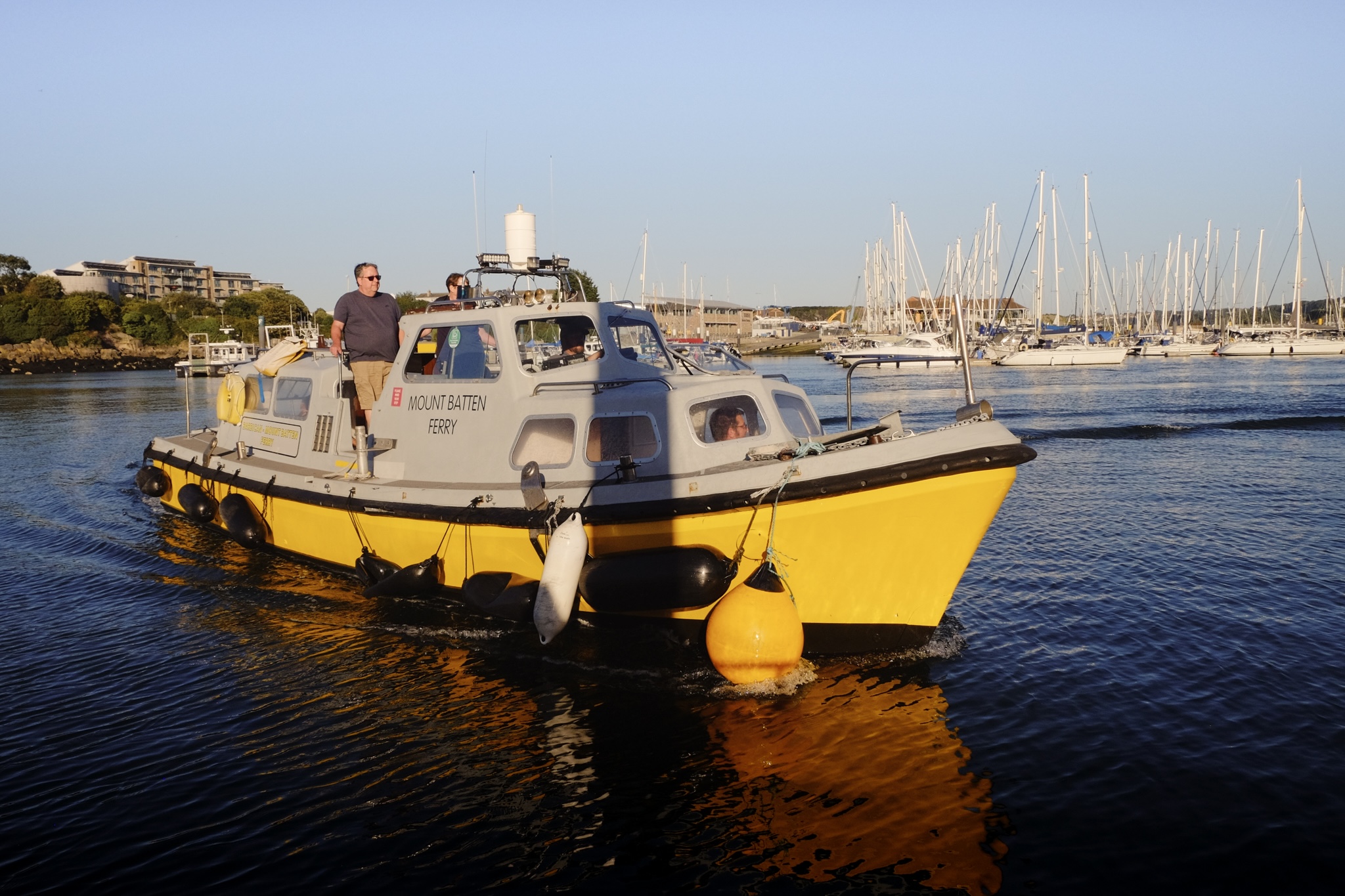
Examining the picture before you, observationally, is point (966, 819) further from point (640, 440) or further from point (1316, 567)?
point (1316, 567)

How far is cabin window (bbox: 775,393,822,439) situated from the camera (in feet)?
31.5

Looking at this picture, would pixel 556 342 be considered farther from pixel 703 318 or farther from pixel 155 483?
pixel 703 318

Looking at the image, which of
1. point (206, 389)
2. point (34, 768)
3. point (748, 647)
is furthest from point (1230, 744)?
point (206, 389)

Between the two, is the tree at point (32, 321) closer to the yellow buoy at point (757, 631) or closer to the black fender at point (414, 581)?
the black fender at point (414, 581)

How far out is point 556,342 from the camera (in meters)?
10.8

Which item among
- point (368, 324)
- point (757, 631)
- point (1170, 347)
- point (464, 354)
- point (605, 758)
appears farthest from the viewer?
point (1170, 347)

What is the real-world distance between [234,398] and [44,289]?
385ft

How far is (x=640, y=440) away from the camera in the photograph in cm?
875

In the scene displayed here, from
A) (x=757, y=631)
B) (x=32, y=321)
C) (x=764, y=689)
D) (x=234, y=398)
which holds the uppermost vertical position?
(x=32, y=321)

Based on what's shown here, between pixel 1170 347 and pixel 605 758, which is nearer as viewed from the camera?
pixel 605 758

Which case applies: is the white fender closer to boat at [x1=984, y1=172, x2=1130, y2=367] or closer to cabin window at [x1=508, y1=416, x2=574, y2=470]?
cabin window at [x1=508, y1=416, x2=574, y2=470]

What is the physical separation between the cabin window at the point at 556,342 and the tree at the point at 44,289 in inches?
4630

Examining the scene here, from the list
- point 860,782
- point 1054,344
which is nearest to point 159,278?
point 1054,344

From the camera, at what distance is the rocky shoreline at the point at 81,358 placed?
8494 centimetres
